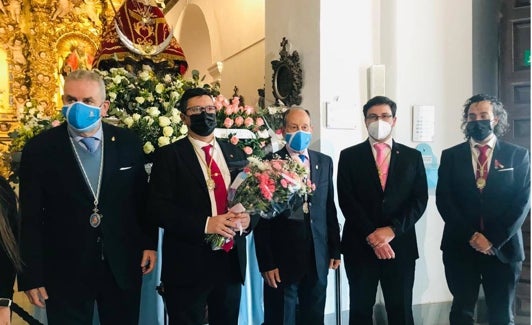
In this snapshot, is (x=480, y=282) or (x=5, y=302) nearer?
(x=5, y=302)

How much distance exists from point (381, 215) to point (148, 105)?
1.65 metres

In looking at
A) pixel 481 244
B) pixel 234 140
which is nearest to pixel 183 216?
pixel 234 140

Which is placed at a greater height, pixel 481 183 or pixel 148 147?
pixel 148 147

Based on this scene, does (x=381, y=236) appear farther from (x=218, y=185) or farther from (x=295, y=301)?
(x=218, y=185)

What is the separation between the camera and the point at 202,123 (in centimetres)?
232

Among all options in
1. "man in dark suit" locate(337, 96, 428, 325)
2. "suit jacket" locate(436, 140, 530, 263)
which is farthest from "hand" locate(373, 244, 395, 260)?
"suit jacket" locate(436, 140, 530, 263)

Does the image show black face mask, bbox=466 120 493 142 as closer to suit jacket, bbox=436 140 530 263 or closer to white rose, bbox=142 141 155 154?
suit jacket, bbox=436 140 530 263

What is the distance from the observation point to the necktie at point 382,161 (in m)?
2.82

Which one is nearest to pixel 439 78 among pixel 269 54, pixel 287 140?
pixel 269 54

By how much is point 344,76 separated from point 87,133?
2.27 metres

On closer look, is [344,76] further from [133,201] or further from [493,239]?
[133,201]

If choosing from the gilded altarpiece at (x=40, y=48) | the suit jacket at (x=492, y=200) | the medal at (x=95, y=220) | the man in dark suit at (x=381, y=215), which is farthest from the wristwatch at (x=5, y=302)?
the gilded altarpiece at (x=40, y=48)

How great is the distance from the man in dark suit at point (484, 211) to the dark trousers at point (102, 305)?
182 centimetres

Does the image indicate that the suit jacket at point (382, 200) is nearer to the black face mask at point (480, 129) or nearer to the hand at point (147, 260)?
the black face mask at point (480, 129)
